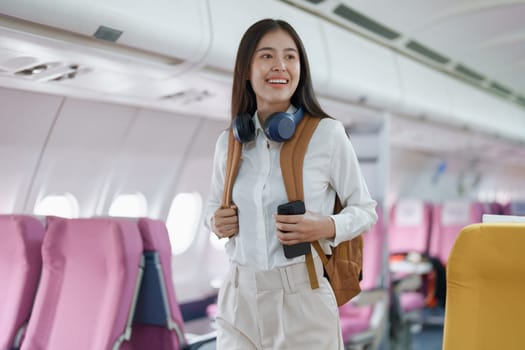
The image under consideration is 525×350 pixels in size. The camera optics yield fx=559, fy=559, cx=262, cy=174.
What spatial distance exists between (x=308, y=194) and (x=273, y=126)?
22 centimetres

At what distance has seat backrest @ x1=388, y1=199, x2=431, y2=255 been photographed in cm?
736

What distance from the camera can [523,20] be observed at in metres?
4.84

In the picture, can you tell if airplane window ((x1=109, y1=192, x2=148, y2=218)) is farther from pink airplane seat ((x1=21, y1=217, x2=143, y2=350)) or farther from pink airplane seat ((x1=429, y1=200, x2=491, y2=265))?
pink airplane seat ((x1=429, y1=200, x2=491, y2=265))

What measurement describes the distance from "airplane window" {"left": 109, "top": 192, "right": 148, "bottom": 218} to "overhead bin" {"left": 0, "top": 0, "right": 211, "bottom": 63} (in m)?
1.93

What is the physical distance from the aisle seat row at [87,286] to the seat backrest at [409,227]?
502 cm

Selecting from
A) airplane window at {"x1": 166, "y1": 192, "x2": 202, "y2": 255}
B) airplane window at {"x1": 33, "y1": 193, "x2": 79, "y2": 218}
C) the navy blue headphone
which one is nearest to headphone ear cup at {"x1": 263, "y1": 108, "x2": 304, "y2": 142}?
the navy blue headphone

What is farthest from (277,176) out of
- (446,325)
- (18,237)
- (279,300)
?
(18,237)

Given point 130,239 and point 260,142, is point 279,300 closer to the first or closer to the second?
point 260,142

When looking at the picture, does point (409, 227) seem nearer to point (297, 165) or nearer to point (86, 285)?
point (86, 285)

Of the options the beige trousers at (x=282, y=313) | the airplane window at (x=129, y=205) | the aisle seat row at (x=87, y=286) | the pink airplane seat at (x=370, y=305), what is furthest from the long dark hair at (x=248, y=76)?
the airplane window at (x=129, y=205)

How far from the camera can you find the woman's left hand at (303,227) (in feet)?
4.93

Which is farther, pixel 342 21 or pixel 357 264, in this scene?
pixel 342 21

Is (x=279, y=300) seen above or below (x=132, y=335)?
above

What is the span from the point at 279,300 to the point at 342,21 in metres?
3.12
